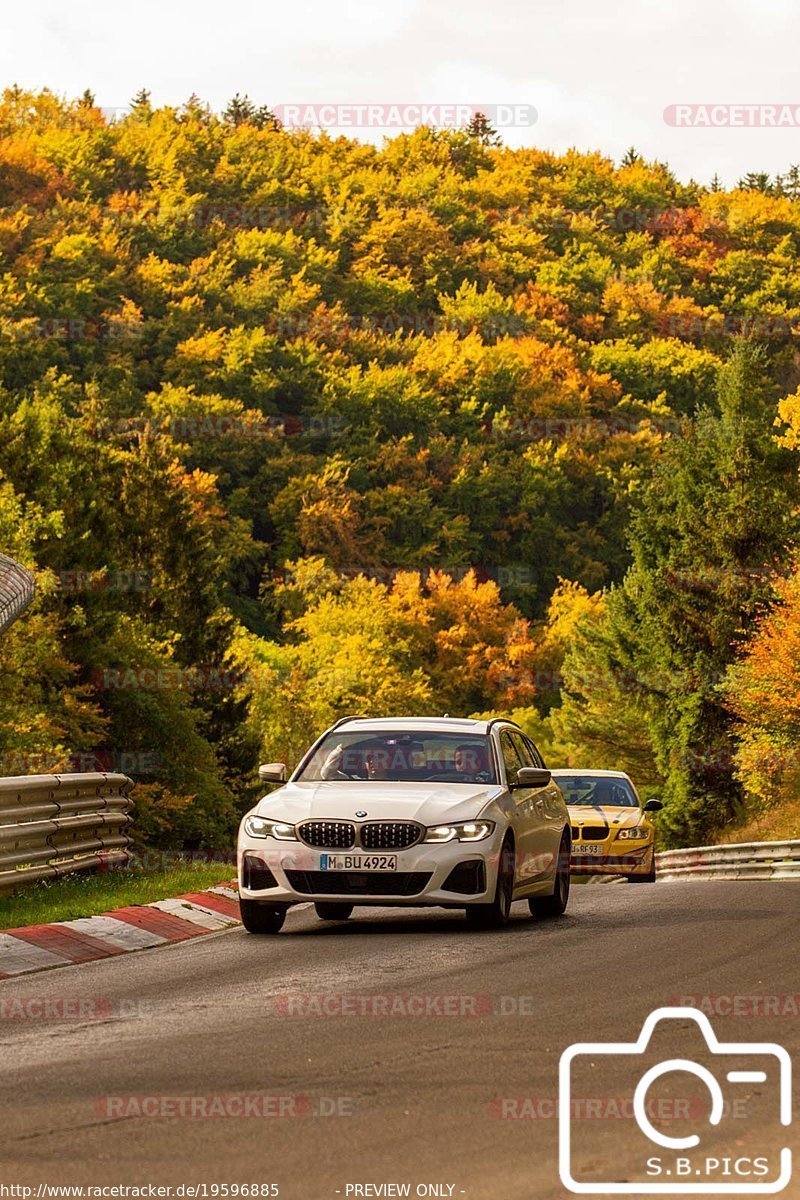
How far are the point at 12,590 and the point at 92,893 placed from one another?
1495cm

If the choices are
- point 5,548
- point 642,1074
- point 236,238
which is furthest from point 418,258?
point 642,1074

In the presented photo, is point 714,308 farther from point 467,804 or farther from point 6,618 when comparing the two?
point 467,804

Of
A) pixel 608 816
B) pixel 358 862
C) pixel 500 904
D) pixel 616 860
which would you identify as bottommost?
pixel 616 860

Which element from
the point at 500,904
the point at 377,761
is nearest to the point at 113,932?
the point at 377,761

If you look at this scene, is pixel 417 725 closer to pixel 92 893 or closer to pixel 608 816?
pixel 92 893

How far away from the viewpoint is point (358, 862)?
1400 cm

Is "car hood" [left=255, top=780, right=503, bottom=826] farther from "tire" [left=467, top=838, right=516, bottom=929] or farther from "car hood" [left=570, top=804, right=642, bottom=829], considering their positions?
"car hood" [left=570, top=804, right=642, bottom=829]

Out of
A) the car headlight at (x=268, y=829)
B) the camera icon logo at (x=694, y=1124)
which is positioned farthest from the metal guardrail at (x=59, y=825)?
the camera icon logo at (x=694, y=1124)

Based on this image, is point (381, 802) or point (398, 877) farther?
point (381, 802)

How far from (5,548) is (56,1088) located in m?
46.6

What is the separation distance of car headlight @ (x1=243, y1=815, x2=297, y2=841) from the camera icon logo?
566 cm

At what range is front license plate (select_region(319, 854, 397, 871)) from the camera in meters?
14.0

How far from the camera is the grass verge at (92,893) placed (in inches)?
556

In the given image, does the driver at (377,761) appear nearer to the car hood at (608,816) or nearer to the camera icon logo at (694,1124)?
the camera icon logo at (694,1124)
